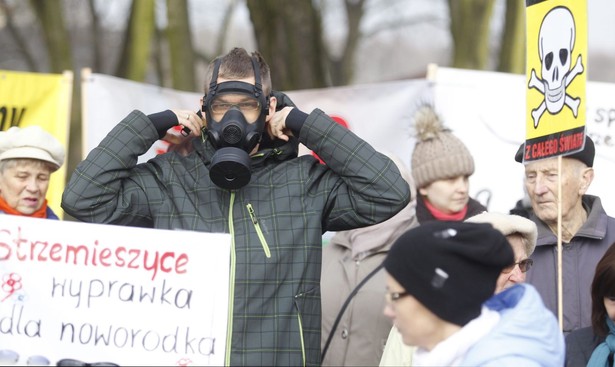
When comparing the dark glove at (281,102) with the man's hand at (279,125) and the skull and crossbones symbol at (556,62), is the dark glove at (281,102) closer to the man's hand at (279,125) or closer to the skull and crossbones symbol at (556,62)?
the man's hand at (279,125)

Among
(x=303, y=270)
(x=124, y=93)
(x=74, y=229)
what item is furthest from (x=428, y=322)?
(x=124, y=93)

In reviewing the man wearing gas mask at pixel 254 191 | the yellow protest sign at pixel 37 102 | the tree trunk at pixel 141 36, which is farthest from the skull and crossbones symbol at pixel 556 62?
the tree trunk at pixel 141 36

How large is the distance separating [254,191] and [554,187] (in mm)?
1743

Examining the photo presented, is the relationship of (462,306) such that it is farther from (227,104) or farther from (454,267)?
(227,104)

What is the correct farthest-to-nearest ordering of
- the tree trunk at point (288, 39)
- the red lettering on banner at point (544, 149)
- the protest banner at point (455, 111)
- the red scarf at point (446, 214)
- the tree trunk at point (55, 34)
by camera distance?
the tree trunk at point (55, 34) → the tree trunk at point (288, 39) → the protest banner at point (455, 111) → the red scarf at point (446, 214) → the red lettering on banner at point (544, 149)

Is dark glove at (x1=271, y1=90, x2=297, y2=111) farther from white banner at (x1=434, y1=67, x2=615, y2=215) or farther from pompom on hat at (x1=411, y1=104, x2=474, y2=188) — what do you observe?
white banner at (x1=434, y1=67, x2=615, y2=215)

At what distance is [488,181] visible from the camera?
673 centimetres

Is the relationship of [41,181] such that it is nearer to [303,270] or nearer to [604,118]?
[303,270]

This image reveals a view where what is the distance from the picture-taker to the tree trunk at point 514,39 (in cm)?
1170

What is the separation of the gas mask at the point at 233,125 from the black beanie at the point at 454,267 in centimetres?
95

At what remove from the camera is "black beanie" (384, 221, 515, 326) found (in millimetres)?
2891

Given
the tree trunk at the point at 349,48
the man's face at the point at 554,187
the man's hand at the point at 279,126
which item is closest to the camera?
the man's hand at the point at 279,126

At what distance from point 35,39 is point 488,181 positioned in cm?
2010

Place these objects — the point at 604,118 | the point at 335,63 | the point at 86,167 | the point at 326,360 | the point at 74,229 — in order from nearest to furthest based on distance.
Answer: the point at 74,229 → the point at 86,167 → the point at 326,360 → the point at 604,118 → the point at 335,63
